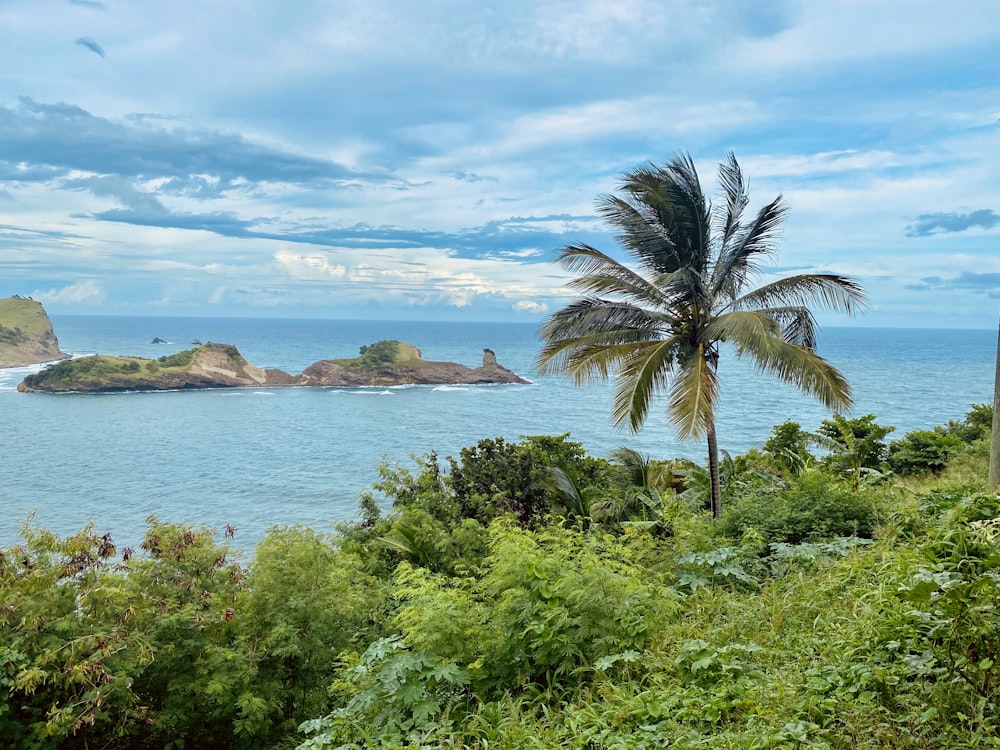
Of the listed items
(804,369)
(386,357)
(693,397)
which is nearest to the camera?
(693,397)

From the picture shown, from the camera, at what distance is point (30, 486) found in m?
40.8

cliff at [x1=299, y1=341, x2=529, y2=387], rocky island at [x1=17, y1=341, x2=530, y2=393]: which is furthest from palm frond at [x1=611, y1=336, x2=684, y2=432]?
cliff at [x1=299, y1=341, x2=529, y2=387]

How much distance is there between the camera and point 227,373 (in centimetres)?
9062

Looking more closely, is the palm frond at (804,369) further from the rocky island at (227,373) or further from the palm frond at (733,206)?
the rocky island at (227,373)

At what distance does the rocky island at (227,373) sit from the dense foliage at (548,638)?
275ft

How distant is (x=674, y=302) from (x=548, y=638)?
26.4 ft

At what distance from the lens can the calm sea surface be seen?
119ft

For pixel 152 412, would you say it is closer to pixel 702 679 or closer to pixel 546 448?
pixel 546 448

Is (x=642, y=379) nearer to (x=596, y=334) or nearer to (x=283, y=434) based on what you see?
(x=596, y=334)

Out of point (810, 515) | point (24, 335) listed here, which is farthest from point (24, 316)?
point (810, 515)

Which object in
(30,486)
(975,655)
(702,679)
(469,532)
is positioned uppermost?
(975,655)

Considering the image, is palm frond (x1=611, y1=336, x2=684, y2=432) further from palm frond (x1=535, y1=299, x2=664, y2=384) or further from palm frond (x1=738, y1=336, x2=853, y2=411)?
palm frond (x1=738, y1=336, x2=853, y2=411)

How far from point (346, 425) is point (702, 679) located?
2527 inches

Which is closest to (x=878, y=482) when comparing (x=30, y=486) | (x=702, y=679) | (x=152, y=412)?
(x=702, y=679)
